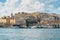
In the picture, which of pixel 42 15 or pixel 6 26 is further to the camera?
pixel 42 15

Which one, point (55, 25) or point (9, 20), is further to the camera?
point (9, 20)

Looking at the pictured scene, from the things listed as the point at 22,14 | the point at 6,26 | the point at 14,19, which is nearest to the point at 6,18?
the point at 14,19

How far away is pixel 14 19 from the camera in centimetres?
13838

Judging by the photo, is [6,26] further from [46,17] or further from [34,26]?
[46,17]

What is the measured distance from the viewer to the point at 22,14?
15438 cm

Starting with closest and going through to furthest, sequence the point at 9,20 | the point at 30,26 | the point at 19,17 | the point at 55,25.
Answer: the point at 30,26
the point at 55,25
the point at 9,20
the point at 19,17

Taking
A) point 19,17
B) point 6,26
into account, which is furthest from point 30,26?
point 19,17

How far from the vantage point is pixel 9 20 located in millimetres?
134875

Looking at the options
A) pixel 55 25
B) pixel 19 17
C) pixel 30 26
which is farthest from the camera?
pixel 19 17

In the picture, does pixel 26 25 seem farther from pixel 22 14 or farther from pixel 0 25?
pixel 22 14

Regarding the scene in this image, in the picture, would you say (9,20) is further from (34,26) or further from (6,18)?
(34,26)

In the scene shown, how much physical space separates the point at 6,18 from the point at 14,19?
5238mm

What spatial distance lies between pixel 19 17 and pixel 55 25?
102ft

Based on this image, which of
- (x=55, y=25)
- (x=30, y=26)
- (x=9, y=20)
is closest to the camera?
(x=30, y=26)
